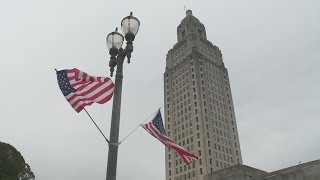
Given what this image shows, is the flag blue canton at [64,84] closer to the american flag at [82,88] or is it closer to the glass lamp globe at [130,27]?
the american flag at [82,88]

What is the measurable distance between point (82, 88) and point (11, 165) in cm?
3980

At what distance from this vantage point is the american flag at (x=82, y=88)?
12.4 metres

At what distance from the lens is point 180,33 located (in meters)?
121

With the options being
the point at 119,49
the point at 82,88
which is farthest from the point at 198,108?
the point at 119,49

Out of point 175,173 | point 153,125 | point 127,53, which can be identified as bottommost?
point 153,125

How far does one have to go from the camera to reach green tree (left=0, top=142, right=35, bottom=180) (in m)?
45.4

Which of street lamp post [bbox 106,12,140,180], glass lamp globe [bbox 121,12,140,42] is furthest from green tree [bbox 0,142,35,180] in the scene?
glass lamp globe [bbox 121,12,140,42]

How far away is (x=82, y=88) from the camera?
41.9 feet

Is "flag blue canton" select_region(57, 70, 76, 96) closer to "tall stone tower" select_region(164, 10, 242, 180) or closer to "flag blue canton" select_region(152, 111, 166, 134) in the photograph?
"flag blue canton" select_region(152, 111, 166, 134)

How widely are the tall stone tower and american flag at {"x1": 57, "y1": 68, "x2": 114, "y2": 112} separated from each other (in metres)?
71.1

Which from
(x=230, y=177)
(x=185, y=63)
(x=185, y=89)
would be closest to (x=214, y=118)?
(x=185, y=89)

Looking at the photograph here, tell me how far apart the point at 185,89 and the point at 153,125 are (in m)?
86.0

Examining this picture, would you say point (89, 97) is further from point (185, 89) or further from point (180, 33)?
point (180, 33)

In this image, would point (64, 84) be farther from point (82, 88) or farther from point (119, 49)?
point (119, 49)
